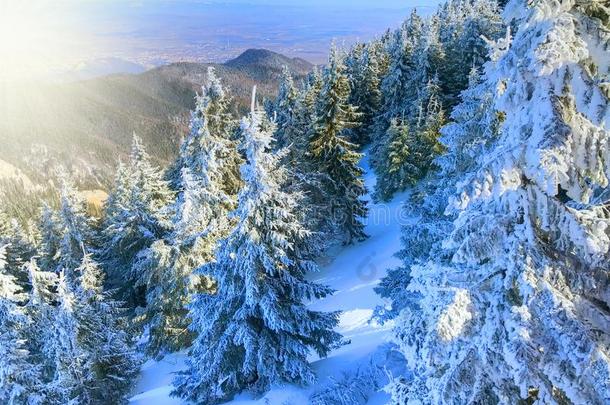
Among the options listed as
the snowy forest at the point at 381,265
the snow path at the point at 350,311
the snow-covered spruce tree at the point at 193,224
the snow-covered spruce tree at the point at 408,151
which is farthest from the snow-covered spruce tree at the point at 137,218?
the snow-covered spruce tree at the point at 408,151

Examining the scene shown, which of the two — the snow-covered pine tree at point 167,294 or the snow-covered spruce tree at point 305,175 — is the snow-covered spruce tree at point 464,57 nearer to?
the snow-covered spruce tree at point 305,175

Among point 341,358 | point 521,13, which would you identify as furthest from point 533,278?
point 341,358

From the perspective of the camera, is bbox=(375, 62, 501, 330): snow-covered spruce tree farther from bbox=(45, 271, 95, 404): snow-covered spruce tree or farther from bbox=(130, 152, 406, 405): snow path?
bbox=(45, 271, 95, 404): snow-covered spruce tree

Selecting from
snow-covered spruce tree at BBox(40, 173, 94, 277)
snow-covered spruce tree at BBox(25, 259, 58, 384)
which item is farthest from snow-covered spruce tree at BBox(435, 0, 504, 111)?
snow-covered spruce tree at BBox(25, 259, 58, 384)

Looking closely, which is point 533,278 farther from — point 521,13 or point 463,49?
point 463,49

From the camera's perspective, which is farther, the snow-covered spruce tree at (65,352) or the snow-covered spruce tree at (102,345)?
the snow-covered spruce tree at (102,345)
